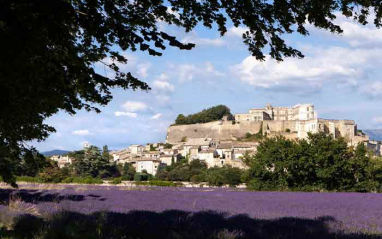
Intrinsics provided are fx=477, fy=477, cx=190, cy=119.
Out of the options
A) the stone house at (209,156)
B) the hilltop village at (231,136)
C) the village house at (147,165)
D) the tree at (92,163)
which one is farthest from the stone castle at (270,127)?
the tree at (92,163)

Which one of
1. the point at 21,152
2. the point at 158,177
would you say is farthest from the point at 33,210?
the point at 158,177

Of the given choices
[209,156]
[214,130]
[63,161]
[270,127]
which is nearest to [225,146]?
[209,156]

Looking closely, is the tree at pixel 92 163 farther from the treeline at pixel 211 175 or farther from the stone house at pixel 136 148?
the stone house at pixel 136 148

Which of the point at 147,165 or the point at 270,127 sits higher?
the point at 270,127

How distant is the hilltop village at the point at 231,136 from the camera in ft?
268

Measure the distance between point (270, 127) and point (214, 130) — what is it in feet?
41.8

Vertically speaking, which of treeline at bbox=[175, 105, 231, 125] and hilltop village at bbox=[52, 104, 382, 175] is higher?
treeline at bbox=[175, 105, 231, 125]

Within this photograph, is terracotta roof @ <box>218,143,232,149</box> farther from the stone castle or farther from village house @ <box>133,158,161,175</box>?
village house @ <box>133,158,161,175</box>

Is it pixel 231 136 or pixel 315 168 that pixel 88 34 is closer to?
pixel 315 168

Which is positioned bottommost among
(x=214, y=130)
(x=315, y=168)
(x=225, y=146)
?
(x=315, y=168)

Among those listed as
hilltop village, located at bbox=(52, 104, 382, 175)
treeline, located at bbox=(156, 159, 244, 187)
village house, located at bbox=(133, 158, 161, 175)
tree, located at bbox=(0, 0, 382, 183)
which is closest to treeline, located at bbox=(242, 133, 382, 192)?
treeline, located at bbox=(156, 159, 244, 187)

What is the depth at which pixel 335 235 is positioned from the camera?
646 cm

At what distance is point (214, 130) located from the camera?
4033 inches

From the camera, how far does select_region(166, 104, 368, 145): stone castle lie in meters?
88.3
